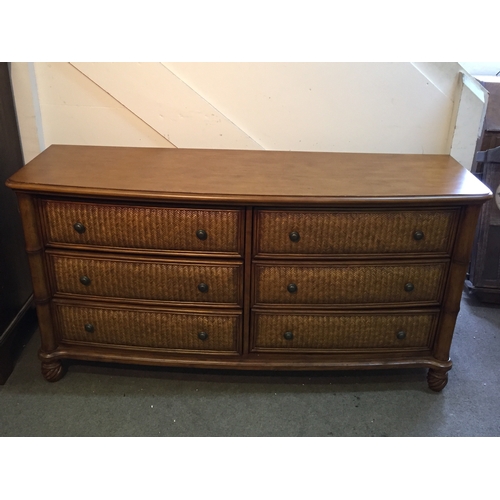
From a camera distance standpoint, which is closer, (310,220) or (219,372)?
(310,220)

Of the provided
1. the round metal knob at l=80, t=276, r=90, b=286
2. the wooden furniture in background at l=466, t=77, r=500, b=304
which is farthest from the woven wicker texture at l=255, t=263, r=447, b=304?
the wooden furniture in background at l=466, t=77, r=500, b=304

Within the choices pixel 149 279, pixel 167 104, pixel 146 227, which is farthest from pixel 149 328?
pixel 167 104

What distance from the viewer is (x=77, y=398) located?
205 centimetres

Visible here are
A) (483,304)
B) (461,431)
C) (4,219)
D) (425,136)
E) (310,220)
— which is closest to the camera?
(310,220)

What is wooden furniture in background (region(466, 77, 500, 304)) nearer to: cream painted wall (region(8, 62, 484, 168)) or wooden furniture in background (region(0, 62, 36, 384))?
cream painted wall (region(8, 62, 484, 168))

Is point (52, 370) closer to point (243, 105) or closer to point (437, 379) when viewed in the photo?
point (243, 105)

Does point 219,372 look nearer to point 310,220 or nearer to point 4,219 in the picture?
point 310,220

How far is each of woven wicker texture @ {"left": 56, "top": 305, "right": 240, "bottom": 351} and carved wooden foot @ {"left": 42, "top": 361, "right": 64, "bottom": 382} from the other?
146 millimetres

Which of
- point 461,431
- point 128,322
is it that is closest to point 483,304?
point 461,431

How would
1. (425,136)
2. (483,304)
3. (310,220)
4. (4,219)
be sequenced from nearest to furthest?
(310,220), (4,219), (425,136), (483,304)

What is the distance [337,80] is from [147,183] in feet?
3.18

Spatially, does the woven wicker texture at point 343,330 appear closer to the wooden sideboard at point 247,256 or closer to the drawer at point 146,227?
the wooden sideboard at point 247,256

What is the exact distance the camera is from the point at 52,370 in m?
2.11

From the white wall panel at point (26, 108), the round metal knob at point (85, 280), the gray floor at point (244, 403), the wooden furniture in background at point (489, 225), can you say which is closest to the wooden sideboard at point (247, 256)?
the round metal knob at point (85, 280)
